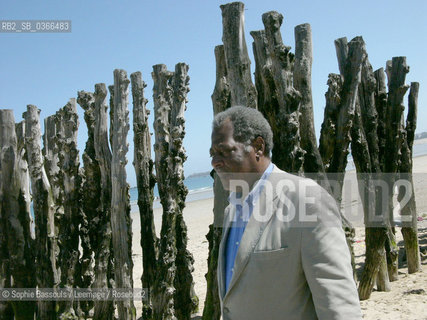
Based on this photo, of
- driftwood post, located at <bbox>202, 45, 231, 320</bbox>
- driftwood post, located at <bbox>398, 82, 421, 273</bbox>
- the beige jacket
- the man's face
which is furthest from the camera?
driftwood post, located at <bbox>398, 82, 421, 273</bbox>

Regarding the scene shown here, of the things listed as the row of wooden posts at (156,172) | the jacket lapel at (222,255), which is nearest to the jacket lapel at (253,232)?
the jacket lapel at (222,255)

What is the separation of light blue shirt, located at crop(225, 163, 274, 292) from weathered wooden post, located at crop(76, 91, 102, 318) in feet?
13.3

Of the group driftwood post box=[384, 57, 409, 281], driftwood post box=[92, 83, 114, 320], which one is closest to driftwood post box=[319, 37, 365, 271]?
driftwood post box=[384, 57, 409, 281]

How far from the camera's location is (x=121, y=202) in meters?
5.45

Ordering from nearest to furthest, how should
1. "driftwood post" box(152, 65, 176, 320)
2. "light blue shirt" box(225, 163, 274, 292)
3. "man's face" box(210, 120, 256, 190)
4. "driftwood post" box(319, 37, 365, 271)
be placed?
1. "light blue shirt" box(225, 163, 274, 292)
2. "man's face" box(210, 120, 256, 190)
3. "driftwood post" box(152, 65, 176, 320)
4. "driftwood post" box(319, 37, 365, 271)

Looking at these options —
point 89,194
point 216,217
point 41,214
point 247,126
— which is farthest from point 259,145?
point 41,214

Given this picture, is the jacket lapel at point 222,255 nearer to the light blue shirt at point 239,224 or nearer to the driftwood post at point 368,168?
the light blue shirt at point 239,224

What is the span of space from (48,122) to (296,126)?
4.91m

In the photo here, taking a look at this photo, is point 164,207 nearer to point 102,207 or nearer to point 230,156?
point 102,207

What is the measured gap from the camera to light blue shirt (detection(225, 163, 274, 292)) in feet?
6.95

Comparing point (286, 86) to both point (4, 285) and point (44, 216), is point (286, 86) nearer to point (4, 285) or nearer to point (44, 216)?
point (44, 216)

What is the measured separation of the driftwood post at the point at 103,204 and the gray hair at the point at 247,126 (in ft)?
12.4

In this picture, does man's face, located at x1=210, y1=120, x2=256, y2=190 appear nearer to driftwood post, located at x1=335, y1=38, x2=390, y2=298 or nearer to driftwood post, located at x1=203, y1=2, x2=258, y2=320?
driftwood post, located at x1=203, y1=2, x2=258, y2=320

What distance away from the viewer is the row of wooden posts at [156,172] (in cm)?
470
